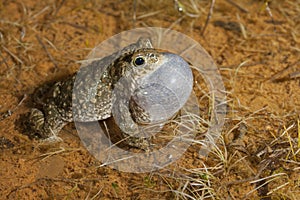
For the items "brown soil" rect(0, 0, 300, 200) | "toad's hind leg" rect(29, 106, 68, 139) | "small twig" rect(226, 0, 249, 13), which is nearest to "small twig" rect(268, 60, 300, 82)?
"brown soil" rect(0, 0, 300, 200)

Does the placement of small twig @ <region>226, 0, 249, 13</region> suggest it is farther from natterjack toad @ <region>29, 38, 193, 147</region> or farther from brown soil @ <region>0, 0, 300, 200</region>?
natterjack toad @ <region>29, 38, 193, 147</region>

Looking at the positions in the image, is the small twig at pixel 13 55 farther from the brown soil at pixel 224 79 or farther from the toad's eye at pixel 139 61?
the toad's eye at pixel 139 61

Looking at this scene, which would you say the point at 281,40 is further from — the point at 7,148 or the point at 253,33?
the point at 7,148

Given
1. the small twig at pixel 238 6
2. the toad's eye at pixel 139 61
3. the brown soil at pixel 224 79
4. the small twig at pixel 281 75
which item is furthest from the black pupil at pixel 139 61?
the small twig at pixel 238 6

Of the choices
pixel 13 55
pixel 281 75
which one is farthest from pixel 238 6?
pixel 13 55

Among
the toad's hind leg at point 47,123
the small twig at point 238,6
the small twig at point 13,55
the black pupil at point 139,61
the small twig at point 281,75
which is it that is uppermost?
the black pupil at point 139,61

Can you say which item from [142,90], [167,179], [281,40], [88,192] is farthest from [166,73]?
[281,40]
